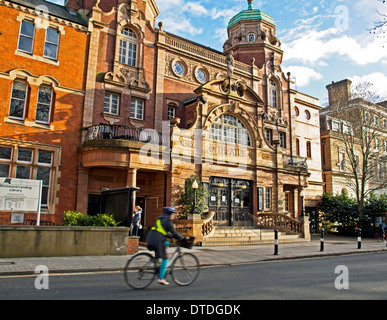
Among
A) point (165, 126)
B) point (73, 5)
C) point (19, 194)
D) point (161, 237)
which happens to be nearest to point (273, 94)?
point (165, 126)

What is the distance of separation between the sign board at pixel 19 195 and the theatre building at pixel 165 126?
17.4ft

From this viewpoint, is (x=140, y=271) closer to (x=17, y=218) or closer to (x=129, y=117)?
(x=17, y=218)

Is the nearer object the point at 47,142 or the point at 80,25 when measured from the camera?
the point at 47,142

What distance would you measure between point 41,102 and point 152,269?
15505mm

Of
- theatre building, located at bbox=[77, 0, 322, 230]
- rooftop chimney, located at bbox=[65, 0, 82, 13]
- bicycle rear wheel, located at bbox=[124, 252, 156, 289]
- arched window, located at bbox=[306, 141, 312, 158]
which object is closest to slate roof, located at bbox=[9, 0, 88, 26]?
rooftop chimney, located at bbox=[65, 0, 82, 13]

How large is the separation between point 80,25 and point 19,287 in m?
18.1

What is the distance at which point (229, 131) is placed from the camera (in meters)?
24.4

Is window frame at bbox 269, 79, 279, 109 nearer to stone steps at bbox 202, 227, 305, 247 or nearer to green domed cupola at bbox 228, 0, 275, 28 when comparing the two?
green domed cupola at bbox 228, 0, 275, 28

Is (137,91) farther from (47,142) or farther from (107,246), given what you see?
(107,246)

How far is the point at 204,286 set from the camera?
7887 millimetres

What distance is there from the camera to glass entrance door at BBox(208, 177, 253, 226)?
23.1 m

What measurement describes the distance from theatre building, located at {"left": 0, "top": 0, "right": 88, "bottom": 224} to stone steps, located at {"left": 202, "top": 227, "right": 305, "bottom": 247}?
27.1 ft
